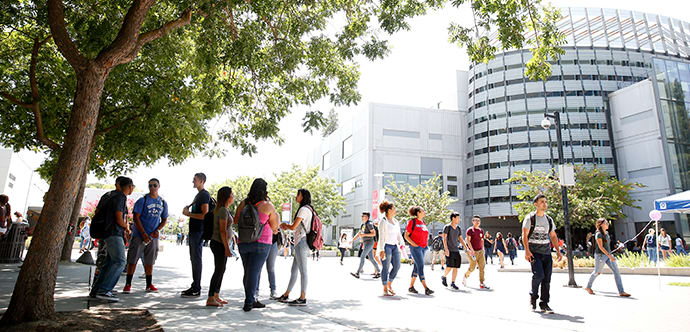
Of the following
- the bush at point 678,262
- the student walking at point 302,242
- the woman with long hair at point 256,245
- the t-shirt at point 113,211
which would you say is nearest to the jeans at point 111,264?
the t-shirt at point 113,211

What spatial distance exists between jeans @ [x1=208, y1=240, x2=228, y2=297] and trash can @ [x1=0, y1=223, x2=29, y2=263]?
35.7ft

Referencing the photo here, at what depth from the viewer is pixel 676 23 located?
50.3m

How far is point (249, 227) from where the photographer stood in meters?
5.47

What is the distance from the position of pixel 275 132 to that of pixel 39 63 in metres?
7.13

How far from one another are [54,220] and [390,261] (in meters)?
5.76

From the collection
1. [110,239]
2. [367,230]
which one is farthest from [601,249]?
[110,239]

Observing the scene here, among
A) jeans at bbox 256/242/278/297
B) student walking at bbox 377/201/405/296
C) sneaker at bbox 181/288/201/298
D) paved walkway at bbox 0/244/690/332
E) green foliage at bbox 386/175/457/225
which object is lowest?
paved walkway at bbox 0/244/690/332

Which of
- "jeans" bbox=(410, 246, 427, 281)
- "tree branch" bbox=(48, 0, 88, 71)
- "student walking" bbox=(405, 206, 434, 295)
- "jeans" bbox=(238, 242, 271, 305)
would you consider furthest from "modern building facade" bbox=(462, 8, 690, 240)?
"tree branch" bbox=(48, 0, 88, 71)

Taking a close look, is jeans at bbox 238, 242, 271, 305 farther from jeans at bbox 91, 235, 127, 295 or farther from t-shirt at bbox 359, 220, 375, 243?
t-shirt at bbox 359, 220, 375, 243

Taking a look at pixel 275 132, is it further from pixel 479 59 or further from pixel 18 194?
pixel 18 194

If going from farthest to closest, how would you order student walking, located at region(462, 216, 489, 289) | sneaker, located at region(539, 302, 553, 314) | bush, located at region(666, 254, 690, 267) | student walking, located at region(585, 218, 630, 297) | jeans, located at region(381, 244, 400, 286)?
bush, located at region(666, 254, 690, 267), student walking, located at region(462, 216, 489, 289), student walking, located at region(585, 218, 630, 297), jeans, located at region(381, 244, 400, 286), sneaker, located at region(539, 302, 553, 314)

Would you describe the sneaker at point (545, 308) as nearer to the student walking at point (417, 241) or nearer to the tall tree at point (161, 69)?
the student walking at point (417, 241)

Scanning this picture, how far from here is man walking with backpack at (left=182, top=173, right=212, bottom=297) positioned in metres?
6.60

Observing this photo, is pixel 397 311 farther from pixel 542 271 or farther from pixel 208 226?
pixel 208 226
